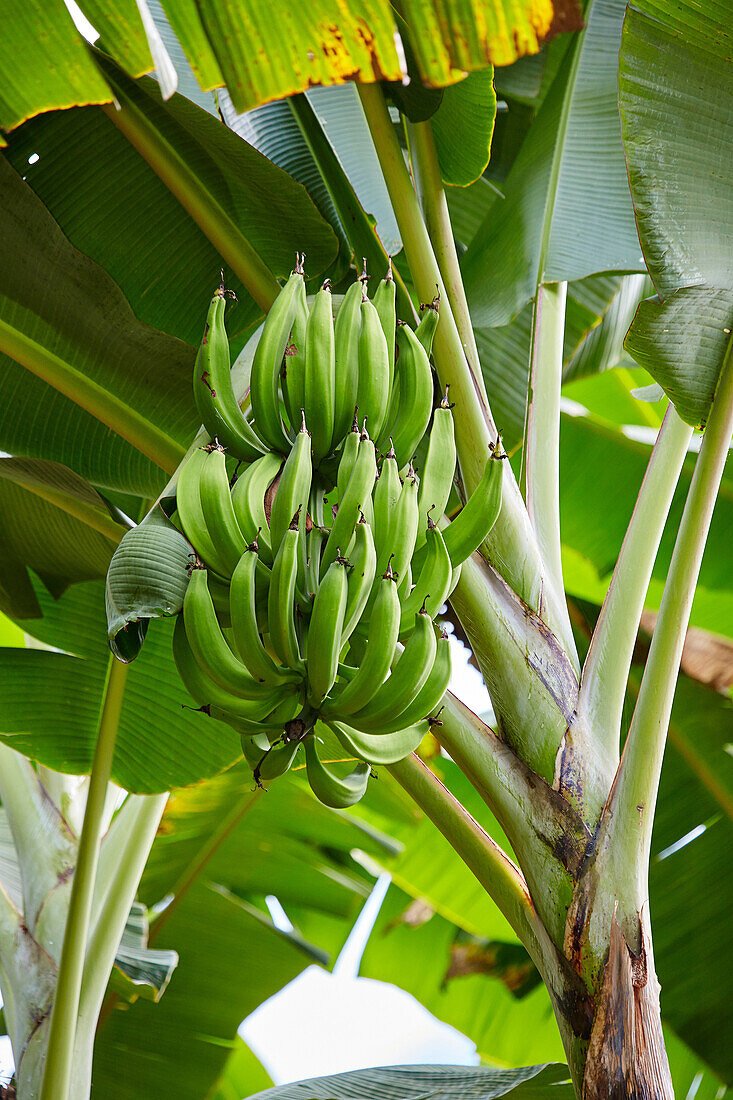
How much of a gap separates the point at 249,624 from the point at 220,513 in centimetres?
13

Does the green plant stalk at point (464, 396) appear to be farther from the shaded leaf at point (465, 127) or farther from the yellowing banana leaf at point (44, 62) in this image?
the yellowing banana leaf at point (44, 62)

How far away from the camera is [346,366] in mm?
1027

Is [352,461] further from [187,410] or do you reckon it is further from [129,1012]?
[129,1012]

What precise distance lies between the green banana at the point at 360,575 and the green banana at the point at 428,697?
0.11 metres

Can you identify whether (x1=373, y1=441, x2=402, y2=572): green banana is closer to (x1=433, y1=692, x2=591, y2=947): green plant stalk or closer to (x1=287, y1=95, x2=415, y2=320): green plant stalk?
(x1=433, y1=692, x2=591, y2=947): green plant stalk

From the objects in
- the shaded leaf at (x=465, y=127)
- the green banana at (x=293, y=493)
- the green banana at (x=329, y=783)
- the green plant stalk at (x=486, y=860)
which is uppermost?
the shaded leaf at (x=465, y=127)

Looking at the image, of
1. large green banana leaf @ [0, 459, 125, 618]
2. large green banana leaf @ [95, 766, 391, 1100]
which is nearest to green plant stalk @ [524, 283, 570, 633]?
large green banana leaf @ [0, 459, 125, 618]

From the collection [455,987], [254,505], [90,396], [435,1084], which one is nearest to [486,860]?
[435,1084]

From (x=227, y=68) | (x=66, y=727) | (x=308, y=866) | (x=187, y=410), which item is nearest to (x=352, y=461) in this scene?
(x=227, y=68)

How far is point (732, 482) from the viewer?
197cm

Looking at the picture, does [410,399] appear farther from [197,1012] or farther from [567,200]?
[197,1012]

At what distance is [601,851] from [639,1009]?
6.7 inches

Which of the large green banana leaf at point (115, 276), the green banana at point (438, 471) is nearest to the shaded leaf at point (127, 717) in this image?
the large green banana leaf at point (115, 276)

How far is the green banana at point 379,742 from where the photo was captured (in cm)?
90
